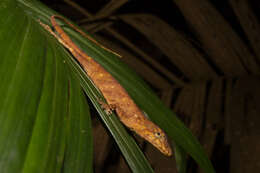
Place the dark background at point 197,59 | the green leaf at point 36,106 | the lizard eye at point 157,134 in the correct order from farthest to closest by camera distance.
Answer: the dark background at point 197,59, the lizard eye at point 157,134, the green leaf at point 36,106

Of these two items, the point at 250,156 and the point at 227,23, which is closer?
the point at 250,156

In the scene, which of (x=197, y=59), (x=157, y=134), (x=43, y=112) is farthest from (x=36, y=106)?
(x=197, y=59)

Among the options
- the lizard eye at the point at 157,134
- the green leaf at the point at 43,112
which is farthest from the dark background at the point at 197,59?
the green leaf at the point at 43,112

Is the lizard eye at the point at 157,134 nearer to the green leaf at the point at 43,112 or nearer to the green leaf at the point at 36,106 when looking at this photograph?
the green leaf at the point at 43,112

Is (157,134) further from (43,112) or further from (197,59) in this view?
(197,59)

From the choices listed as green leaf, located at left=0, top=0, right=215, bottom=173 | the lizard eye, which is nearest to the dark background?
the lizard eye

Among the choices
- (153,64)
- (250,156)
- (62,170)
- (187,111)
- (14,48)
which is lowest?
(250,156)

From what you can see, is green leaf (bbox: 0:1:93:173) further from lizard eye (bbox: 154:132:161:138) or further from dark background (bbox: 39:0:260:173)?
dark background (bbox: 39:0:260:173)

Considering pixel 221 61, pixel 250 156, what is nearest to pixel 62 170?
pixel 250 156

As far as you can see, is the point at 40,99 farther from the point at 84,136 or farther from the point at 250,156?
the point at 250,156

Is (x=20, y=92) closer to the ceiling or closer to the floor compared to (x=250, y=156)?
closer to the ceiling
